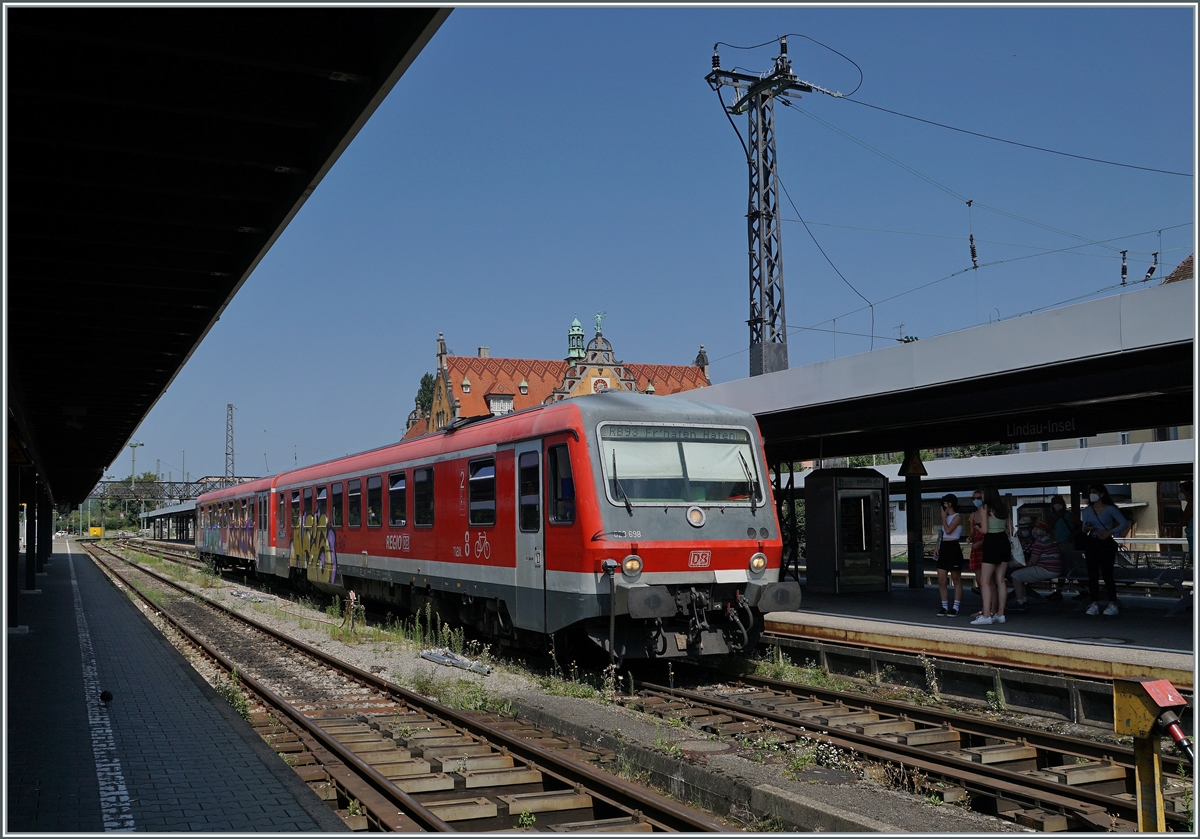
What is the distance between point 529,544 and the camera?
11703 mm

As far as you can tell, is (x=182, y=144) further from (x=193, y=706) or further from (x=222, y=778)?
(x=193, y=706)

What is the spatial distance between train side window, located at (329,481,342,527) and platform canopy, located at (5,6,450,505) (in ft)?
27.9

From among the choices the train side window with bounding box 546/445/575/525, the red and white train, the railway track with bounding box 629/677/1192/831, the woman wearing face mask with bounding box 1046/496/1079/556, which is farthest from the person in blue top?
the train side window with bounding box 546/445/575/525

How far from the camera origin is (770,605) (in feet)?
36.5

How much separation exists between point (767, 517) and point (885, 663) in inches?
80.8

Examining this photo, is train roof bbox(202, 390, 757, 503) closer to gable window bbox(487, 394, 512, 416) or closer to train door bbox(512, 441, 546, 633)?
train door bbox(512, 441, 546, 633)

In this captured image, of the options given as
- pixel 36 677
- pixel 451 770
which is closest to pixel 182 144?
pixel 451 770

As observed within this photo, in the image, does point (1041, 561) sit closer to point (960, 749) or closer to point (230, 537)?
point (960, 749)

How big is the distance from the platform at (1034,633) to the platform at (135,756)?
22.9 ft

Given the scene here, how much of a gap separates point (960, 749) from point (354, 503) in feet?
40.8

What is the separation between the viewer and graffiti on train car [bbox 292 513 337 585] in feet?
65.7

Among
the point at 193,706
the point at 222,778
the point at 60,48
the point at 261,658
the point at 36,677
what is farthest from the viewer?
the point at 261,658

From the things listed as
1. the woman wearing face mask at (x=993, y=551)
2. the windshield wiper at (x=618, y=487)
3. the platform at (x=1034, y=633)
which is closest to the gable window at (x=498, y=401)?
the platform at (x=1034, y=633)

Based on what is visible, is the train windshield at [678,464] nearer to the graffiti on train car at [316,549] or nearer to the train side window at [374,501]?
the train side window at [374,501]
